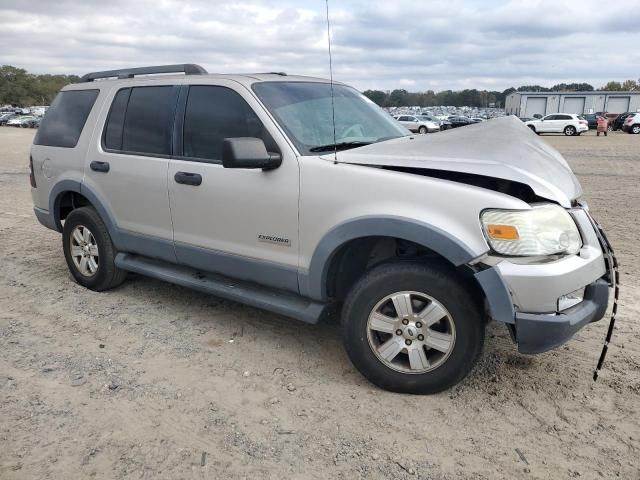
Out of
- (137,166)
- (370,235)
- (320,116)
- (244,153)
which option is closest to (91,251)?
(137,166)

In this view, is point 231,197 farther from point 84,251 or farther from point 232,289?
point 84,251

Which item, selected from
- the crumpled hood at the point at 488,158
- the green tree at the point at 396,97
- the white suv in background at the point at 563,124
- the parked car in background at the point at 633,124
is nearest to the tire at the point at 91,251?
the crumpled hood at the point at 488,158

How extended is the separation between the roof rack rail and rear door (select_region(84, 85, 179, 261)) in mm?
235

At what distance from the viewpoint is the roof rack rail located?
4376 millimetres

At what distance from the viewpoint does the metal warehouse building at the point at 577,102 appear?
77.2 m

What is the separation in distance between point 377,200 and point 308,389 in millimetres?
1254

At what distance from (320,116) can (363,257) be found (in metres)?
1.11

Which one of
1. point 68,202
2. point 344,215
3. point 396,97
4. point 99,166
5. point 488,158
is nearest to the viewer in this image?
point 488,158

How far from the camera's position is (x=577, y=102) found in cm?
7994

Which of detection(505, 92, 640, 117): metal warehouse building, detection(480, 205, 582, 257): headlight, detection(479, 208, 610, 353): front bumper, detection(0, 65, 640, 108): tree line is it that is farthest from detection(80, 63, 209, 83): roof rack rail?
detection(0, 65, 640, 108): tree line

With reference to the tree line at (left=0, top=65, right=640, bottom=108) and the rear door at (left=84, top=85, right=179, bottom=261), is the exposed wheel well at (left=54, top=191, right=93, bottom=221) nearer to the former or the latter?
the rear door at (left=84, top=85, right=179, bottom=261)

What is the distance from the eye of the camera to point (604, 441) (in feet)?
9.14

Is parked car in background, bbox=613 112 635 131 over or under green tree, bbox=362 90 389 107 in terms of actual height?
under

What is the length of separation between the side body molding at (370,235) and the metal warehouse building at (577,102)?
8104cm
